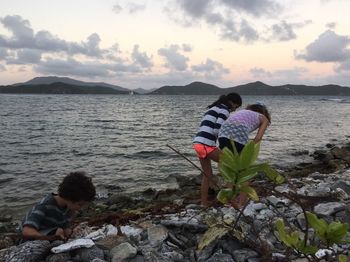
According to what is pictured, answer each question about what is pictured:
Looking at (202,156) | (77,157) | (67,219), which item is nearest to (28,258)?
(67,219)

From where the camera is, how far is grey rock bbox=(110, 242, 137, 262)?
4965mm

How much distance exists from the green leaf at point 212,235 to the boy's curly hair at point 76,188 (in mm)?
1489

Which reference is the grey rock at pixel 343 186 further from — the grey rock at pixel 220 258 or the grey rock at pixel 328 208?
the grey rock at pixel 220 258

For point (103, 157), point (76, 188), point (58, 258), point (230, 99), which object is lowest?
point (103, 157)

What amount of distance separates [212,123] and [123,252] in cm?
321

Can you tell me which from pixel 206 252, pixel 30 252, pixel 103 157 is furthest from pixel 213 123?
pixel 103 157

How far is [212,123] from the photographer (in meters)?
7.50

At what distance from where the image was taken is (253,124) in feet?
23.7

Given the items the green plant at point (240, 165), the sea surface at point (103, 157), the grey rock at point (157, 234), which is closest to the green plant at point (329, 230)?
the green plant at point (240, 165)

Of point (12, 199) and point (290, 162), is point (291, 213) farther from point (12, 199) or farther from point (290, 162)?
point (290, 162)

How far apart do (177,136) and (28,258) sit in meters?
26.3

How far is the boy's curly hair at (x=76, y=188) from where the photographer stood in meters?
4.94

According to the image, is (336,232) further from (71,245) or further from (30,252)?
(30,252)

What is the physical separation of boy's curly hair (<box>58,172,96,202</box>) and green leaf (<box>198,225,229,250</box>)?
4.89 ft
